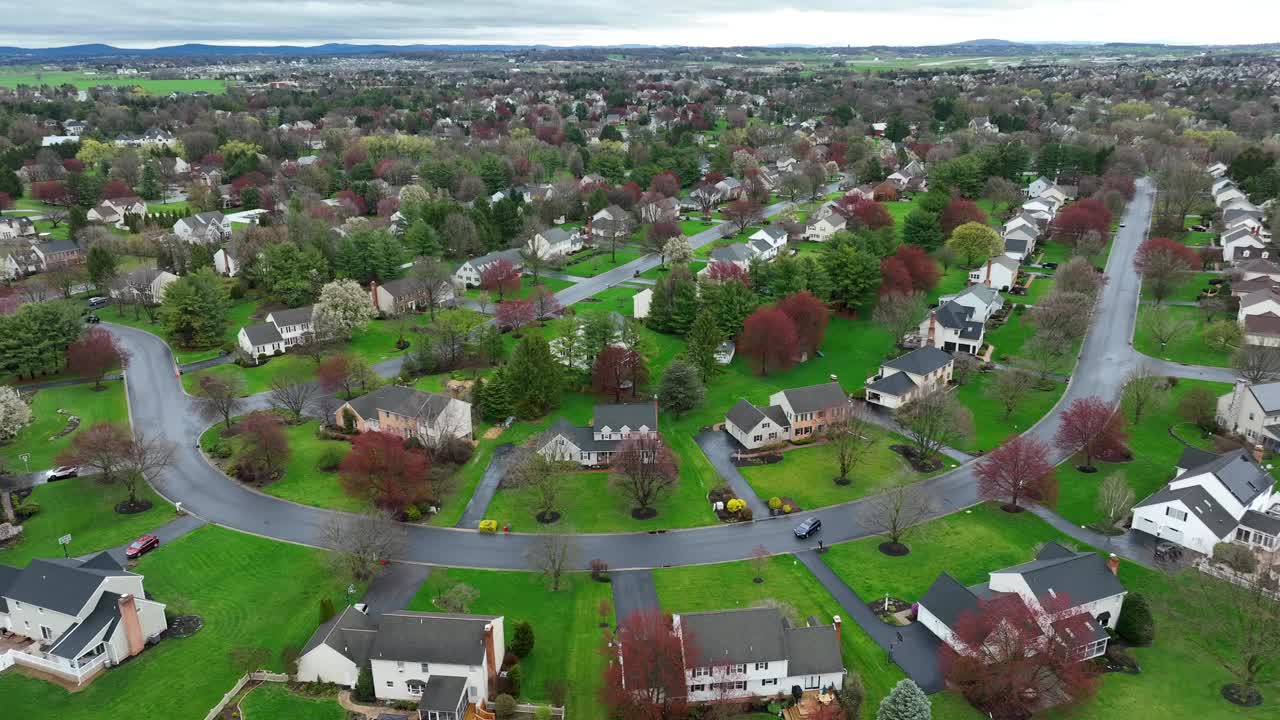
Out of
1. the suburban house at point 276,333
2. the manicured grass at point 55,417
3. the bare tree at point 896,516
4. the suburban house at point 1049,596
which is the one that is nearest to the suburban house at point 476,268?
the suburban house at point 276,333

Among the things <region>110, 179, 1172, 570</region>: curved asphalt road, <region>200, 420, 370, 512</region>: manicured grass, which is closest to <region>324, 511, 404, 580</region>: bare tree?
<region>110, 179, 1172, 570</region>: curved asphalt road

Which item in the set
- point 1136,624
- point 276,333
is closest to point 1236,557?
point 1136,624

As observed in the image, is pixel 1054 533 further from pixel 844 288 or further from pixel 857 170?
pixel 857 170

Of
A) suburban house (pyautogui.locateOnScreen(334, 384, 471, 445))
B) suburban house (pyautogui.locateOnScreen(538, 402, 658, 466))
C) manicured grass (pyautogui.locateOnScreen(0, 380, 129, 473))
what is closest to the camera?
manicured grass (pyautogui.locateOnScreen(0, 380, 129, 473))

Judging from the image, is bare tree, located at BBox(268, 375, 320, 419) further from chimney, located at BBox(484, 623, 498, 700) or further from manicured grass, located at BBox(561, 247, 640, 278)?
manicured grass, located at BBox(561, 247, 640, 278)

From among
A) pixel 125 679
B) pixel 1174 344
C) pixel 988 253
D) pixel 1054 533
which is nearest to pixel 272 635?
pixel 125 679

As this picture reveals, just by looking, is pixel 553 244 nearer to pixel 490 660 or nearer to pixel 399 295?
pixel 399 295

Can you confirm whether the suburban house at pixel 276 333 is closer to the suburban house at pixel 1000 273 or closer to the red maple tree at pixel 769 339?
the red maple tree at pixel 769 339
